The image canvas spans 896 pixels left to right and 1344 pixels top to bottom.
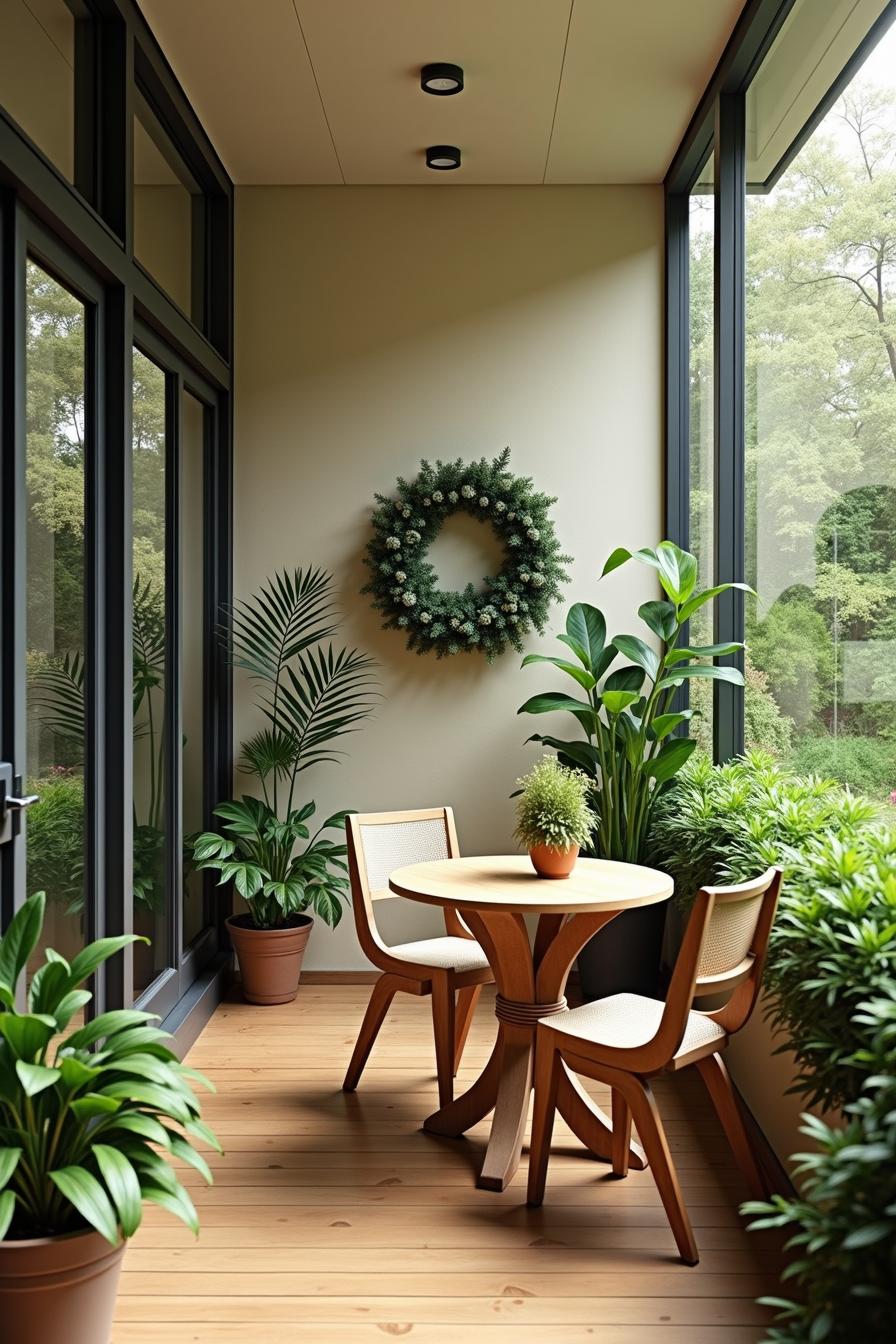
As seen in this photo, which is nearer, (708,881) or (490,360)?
(708,881)

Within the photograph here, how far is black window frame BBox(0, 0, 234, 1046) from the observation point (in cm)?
246

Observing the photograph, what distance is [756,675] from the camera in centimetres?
354

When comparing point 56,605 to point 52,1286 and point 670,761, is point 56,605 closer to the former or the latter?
point 52,1286

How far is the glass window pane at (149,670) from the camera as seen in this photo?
3445 mm

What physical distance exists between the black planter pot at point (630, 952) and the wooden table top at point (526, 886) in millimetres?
913

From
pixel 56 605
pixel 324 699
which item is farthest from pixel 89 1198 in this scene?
pixel 324 699

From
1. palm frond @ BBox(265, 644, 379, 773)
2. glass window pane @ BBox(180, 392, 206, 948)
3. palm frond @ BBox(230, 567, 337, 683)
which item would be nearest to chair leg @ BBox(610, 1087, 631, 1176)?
glass window pane @ BBox(180, 392, 206, 948)

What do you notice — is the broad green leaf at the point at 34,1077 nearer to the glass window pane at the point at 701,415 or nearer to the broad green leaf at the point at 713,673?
the broad green leaf at the point at 713,673

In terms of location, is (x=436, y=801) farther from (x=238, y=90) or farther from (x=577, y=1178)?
(x=238, y=90)

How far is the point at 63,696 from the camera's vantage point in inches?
110

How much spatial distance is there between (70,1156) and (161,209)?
9.85 feet

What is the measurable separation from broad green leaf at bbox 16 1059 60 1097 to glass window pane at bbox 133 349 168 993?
5.24 feet

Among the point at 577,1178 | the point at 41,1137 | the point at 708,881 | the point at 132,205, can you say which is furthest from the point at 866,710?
the point at 132,205

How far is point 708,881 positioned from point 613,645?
47.7 inches
